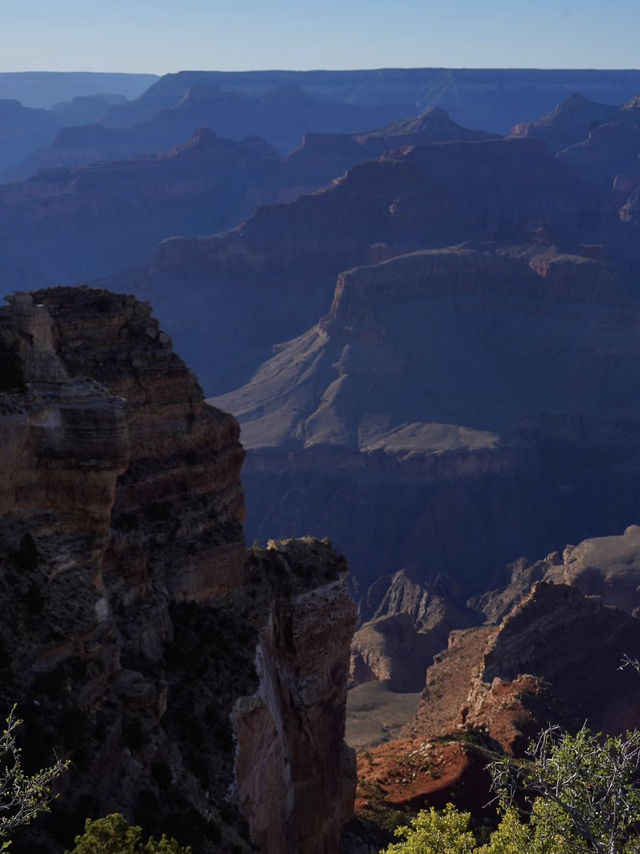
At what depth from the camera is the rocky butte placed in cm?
2628

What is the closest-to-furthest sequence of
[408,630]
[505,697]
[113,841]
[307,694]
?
1. [113,841]
2. [307,694]
3. [505,697]
4. [408,630]

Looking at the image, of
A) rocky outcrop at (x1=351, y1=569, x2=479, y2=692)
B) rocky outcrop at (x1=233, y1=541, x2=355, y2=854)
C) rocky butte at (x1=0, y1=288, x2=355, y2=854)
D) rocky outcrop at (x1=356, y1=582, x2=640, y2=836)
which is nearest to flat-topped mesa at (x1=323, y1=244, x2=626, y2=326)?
rocky outcrop at (x1=351, y1=569, x2=479, y2=692)

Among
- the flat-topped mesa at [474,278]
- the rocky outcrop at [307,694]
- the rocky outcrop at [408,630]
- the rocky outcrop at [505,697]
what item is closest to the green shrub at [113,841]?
the rocky outcrop at [307,694]

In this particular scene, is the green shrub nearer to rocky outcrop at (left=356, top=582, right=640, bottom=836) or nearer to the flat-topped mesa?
rocky outcrop at (left=356, top=582, right=640, bottom=836)

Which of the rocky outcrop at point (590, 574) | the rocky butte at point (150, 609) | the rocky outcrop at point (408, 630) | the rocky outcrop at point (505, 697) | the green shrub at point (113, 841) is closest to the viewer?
the green shrub at point (113, 841)

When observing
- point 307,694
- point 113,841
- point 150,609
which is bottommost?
point 307,694

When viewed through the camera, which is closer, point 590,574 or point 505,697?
point 505,697

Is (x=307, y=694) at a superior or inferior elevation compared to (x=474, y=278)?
superior

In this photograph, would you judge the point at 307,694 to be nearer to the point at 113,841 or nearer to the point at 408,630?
the point at 113,841

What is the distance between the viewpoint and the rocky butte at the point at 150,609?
86.2 feet

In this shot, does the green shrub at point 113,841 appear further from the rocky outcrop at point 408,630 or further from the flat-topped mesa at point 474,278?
the flat-topped mesa at point 474,278

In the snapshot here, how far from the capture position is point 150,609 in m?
32.4

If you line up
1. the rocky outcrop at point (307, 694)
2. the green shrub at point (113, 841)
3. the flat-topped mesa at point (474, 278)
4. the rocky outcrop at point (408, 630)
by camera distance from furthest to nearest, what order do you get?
the flat-topped mesa at point (474, 278), the rocky outcrop at point (408, 630), the rocky outcrop at point (307, 694), the green shrub at point (113, 841)

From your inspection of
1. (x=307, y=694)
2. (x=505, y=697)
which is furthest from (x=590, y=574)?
(x=307, y=694)
